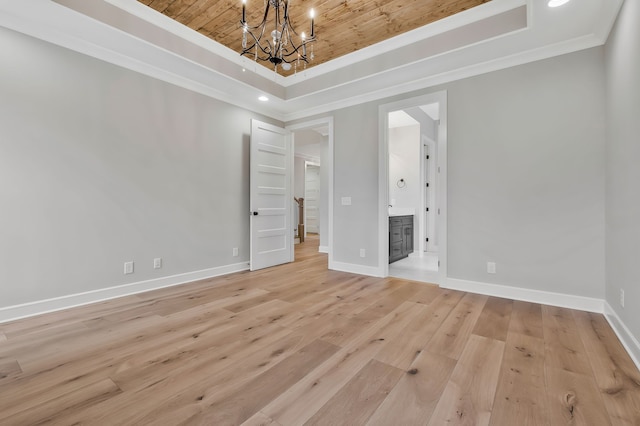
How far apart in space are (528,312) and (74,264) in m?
4.49

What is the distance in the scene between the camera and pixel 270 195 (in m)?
4.72

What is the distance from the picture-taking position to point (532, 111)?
2.97m

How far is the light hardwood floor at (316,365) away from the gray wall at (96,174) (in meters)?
0.54

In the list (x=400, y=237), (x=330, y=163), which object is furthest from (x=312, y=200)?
(x=330, y=163)

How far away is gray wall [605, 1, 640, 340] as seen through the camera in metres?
1.87

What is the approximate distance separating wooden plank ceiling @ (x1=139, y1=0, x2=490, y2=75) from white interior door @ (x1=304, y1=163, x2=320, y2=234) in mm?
7280

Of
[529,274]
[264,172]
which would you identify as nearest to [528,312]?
[529,274]

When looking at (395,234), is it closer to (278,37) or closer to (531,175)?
(531,175)

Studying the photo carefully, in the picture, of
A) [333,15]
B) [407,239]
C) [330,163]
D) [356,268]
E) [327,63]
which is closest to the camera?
[333,15]

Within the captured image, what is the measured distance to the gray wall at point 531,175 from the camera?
272 cm

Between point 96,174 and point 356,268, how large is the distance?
3.45m

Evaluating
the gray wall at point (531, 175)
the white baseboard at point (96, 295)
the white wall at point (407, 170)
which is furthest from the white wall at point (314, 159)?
the gray wall at point (531, 175)

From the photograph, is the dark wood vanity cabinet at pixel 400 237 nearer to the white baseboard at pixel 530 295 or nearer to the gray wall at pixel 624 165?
the white baseboard at pixel 530 295

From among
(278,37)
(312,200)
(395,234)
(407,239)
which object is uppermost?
(278,37)
